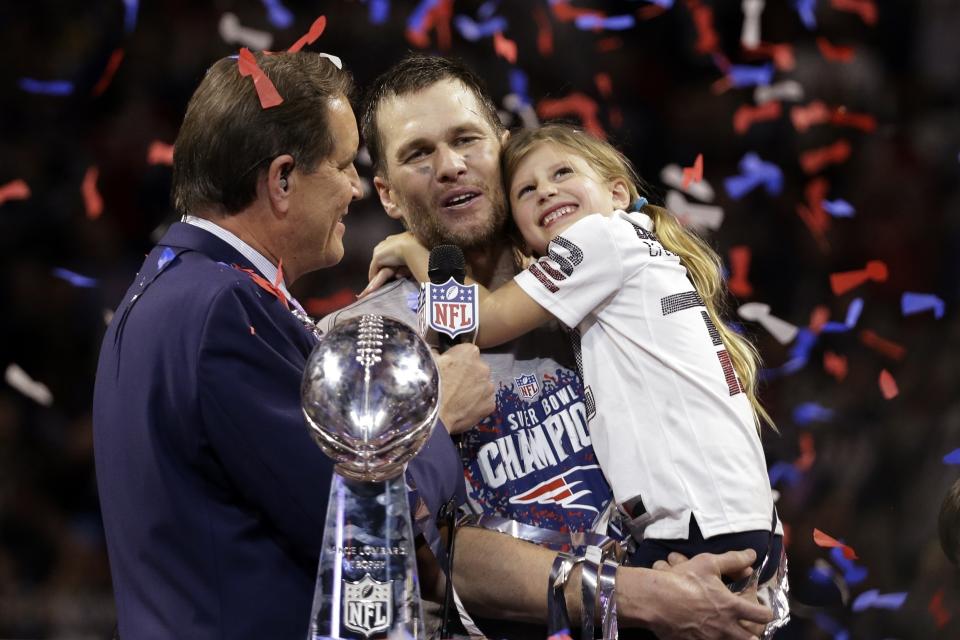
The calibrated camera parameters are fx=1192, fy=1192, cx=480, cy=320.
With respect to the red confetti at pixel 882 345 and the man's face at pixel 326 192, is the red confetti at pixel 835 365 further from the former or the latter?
the man's face at pixel 326 192

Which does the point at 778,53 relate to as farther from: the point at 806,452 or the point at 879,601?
the point at 879,601

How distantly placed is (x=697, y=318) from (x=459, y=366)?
550 mm

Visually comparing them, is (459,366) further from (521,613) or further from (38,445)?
(38,445)

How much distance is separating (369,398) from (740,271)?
3.39 meters

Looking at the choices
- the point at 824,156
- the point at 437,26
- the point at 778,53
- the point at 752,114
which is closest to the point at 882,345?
the point at 824,156

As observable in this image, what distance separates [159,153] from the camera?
450 centimetres

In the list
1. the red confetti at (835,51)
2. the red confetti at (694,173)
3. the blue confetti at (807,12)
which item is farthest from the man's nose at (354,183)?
the blue confetti at (807,12)

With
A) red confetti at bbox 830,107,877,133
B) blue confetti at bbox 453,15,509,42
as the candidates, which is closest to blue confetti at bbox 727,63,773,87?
red confetti at bbox 830,107,877,133

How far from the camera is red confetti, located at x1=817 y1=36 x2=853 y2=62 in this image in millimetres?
4875

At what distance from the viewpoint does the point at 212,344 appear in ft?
5.65

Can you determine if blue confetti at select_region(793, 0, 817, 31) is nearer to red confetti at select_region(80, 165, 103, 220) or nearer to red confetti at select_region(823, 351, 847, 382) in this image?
red confetti at select_region(823, 351, 847, 382)

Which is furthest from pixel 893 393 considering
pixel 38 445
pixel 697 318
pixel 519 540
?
pixel 38 445

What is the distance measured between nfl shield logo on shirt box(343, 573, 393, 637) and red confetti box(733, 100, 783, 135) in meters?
3.82

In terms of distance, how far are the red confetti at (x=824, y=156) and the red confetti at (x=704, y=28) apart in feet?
1.96
